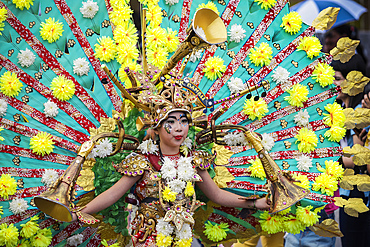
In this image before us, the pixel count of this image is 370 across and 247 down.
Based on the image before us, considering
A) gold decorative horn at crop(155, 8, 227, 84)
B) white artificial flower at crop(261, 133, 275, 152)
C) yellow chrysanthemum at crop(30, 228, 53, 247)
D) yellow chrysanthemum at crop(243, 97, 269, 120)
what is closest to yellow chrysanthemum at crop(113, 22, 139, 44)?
gold decorative horn at crop(155, 8, 227, 84)

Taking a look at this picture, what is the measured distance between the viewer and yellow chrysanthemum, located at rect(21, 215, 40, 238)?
299 centimetres

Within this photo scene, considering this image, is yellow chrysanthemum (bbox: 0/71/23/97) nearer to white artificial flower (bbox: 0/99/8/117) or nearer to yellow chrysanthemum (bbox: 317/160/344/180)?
white artificial flower (bbox: 0/99/8/117)

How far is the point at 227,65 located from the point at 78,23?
1.27 metres

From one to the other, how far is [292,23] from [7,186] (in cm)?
256

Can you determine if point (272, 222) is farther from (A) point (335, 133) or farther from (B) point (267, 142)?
(A) point (335, 133)

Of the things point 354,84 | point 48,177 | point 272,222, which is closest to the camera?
point 48,177

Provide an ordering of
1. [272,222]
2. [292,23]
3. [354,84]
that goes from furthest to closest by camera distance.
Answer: [292,23], [354,84], [272,222]

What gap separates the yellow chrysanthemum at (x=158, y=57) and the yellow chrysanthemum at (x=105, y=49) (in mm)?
292

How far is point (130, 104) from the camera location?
3316mm

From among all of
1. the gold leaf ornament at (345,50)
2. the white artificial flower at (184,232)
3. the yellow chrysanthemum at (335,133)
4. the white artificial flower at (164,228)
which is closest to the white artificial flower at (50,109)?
the white artificial flower at (164,228)

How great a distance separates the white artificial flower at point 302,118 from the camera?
3412 mm

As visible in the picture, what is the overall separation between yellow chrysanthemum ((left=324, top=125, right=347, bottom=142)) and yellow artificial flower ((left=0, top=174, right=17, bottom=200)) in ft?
7.91

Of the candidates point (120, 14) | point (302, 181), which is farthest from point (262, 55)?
point (120, 14)

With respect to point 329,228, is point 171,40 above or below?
above
